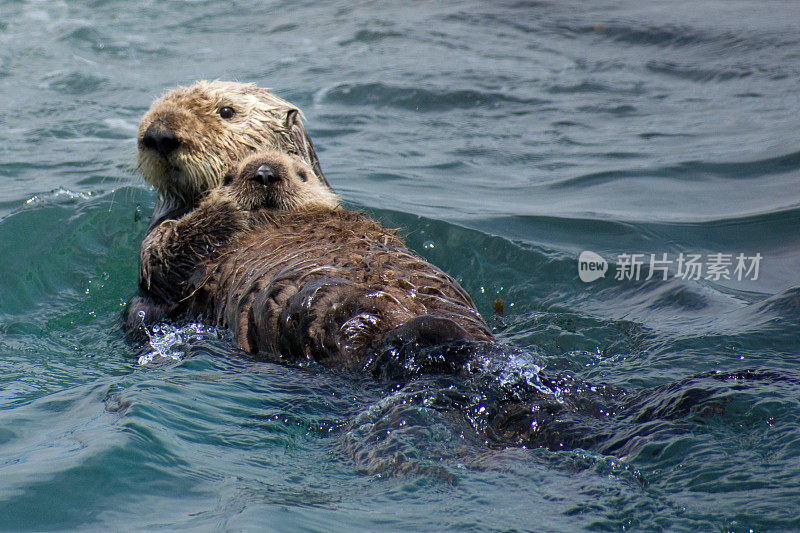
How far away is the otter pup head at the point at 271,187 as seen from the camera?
475 cm

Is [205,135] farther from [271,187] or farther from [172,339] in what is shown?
[172,339]

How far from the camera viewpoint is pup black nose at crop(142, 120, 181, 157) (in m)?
4.82

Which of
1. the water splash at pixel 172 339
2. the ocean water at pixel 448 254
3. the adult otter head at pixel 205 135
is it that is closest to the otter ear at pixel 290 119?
the adult otter head at pixel 205 135

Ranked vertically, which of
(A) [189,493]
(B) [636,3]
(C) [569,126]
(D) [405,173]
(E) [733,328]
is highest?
(B) [636,3]

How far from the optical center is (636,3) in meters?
12.5

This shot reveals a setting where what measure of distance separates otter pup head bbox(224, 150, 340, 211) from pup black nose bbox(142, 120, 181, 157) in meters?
0.36

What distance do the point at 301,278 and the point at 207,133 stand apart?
5.14ft

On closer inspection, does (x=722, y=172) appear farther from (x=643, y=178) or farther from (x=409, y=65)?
(x=409, y=65)

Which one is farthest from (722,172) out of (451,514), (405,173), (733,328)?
(451,514)

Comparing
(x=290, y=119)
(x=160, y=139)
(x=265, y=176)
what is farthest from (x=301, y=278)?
(x=290, y=119)

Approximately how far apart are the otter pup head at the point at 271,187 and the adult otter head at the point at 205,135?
220 mm

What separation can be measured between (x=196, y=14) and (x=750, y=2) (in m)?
7.94

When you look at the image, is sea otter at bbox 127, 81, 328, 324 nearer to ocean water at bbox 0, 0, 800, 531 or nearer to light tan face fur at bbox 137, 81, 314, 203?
light tan face fur at bbox 137, 81, 314, 203

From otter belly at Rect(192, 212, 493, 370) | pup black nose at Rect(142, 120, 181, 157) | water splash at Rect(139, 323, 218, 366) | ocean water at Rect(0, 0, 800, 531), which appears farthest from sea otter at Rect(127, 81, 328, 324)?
otter belly at Rect(192, 212, 493, 370)
